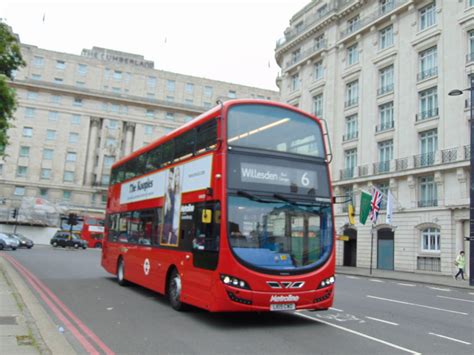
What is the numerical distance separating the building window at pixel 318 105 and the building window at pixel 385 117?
7.34m

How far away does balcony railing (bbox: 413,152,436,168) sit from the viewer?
31.3 m

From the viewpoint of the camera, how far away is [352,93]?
132 ft

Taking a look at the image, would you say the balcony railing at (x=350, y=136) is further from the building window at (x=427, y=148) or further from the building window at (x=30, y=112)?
the building window at (x=30, y=112)

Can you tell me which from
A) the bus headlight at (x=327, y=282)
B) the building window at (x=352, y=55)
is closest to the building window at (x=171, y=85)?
the building window at (x=352, y=55)

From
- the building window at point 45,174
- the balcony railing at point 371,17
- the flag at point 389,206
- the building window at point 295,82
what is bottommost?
the flag at point 389,206

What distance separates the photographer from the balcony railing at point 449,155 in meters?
29.5

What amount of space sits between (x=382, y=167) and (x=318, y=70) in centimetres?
1385

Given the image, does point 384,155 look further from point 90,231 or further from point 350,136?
point 90,231

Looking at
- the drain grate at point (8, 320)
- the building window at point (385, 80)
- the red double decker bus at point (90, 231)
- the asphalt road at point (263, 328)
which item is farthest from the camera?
the red double decker bus at point (90, 231)

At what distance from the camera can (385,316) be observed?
1045 cm

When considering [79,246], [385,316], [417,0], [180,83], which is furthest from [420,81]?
[180,83]

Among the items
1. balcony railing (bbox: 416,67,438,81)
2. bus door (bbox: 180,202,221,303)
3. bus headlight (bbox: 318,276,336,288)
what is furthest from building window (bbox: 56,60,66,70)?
bus headlight (bbox: 318,276,336,288)

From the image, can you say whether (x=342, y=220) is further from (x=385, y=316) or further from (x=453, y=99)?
(x=385, y=316)

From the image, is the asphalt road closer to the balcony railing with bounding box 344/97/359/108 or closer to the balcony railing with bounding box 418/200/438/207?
the balcony railing with bounding box 418/200/438/207
